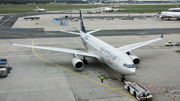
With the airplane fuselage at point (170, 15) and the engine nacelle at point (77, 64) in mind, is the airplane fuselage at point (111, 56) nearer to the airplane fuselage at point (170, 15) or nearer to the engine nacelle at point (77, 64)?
the engine nacelle at point (77, 64)

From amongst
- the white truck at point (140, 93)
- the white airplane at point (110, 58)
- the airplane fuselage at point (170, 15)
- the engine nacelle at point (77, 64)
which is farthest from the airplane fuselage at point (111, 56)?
the airplane fuselage at point (170, 15)

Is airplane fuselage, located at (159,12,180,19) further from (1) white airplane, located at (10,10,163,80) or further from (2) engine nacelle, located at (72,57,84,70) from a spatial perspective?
(2) engine nacelle, located at (72,57,84,70)

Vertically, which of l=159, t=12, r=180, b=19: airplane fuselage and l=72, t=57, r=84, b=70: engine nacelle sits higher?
l=159, t=12, r=180, b=19: airplane fuselage

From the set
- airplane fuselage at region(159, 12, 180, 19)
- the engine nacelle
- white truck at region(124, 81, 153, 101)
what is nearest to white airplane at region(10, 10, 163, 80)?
the engine nacelle

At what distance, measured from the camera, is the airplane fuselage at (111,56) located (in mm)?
24327

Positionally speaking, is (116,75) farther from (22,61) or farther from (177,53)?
(177,53)

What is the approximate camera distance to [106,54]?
28391mm

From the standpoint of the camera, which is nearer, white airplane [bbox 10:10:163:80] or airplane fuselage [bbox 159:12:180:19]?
white airplane [bbox 10:10:163:80]

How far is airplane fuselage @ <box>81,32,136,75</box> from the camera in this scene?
24327 mm

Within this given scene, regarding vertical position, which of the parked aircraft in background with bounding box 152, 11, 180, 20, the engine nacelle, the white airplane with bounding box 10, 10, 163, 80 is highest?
the parked aircraft in background with bounding box 152, 11, 180, 20

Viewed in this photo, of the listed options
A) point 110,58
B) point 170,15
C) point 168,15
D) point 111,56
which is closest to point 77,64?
point 110,58

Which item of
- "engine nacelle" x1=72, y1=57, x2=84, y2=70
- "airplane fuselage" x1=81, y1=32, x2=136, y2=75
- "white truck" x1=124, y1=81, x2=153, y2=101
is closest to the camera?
"white truck" x1=124, y1=81, x2=153, y2=101

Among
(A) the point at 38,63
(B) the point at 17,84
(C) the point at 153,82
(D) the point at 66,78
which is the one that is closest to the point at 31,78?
(B) the point at 17,84

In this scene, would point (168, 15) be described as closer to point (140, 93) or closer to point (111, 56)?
point (111, 56)
